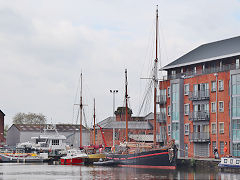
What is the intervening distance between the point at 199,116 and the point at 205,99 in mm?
2932

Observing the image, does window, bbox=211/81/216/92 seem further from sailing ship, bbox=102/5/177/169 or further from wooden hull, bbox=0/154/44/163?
wooden hull, bbox=0/154/44/163

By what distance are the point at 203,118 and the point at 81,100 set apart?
3788 cm

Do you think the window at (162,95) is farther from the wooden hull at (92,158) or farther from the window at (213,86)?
the wooden hull at (92,158)

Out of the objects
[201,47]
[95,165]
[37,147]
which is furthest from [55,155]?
[201,47]

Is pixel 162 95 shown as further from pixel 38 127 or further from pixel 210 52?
pixel 38 127

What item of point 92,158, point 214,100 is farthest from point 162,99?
point 92,158

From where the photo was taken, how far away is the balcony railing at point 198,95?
263ft

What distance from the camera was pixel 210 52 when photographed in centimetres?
8562

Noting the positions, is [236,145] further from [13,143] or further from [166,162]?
[13,143]

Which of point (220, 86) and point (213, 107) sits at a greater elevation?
point (220, 86)

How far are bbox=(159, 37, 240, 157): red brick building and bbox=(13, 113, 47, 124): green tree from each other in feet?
340

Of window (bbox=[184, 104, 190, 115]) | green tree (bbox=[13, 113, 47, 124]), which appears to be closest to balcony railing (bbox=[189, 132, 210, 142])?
window (bbox=[184, 104, 190, 115])

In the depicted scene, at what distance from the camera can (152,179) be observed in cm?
5250

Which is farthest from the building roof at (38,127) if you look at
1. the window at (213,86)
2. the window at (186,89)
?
→ the window at (213,86)
